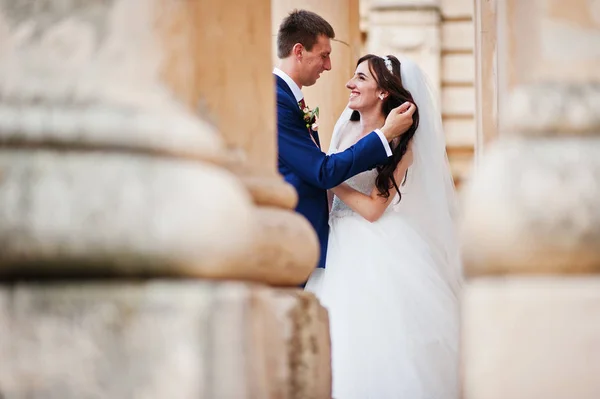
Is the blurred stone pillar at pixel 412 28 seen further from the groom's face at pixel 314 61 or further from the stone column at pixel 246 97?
the stone column at pixel 246 97

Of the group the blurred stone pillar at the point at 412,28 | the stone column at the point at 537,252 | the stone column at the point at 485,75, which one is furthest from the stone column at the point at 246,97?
the blurred stone pillar at the point at 412,28

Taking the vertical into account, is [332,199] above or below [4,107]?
below

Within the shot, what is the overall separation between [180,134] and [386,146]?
9.78 feet

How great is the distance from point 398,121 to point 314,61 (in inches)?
21.1

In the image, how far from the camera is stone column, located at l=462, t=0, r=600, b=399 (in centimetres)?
301

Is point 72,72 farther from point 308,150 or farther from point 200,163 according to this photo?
point 308,150

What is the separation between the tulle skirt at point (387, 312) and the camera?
5859 mm

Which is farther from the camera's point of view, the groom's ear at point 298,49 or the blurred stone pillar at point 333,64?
the blurred stone pillar at point 333,64

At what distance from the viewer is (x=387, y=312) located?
237 inches

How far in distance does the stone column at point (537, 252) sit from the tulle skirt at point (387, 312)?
2711mm

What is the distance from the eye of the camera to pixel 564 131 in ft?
10.5

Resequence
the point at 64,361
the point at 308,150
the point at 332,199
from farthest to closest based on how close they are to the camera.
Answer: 1. the point at 332,199
2. the point at 308,150
3. the point at 64,361

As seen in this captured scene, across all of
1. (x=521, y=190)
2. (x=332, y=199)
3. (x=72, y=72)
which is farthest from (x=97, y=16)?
(x=332, y=199)

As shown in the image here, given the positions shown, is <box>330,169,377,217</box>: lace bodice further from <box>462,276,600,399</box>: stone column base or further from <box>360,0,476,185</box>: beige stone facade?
<box>360,0,476,185</box>: beige stone facade
